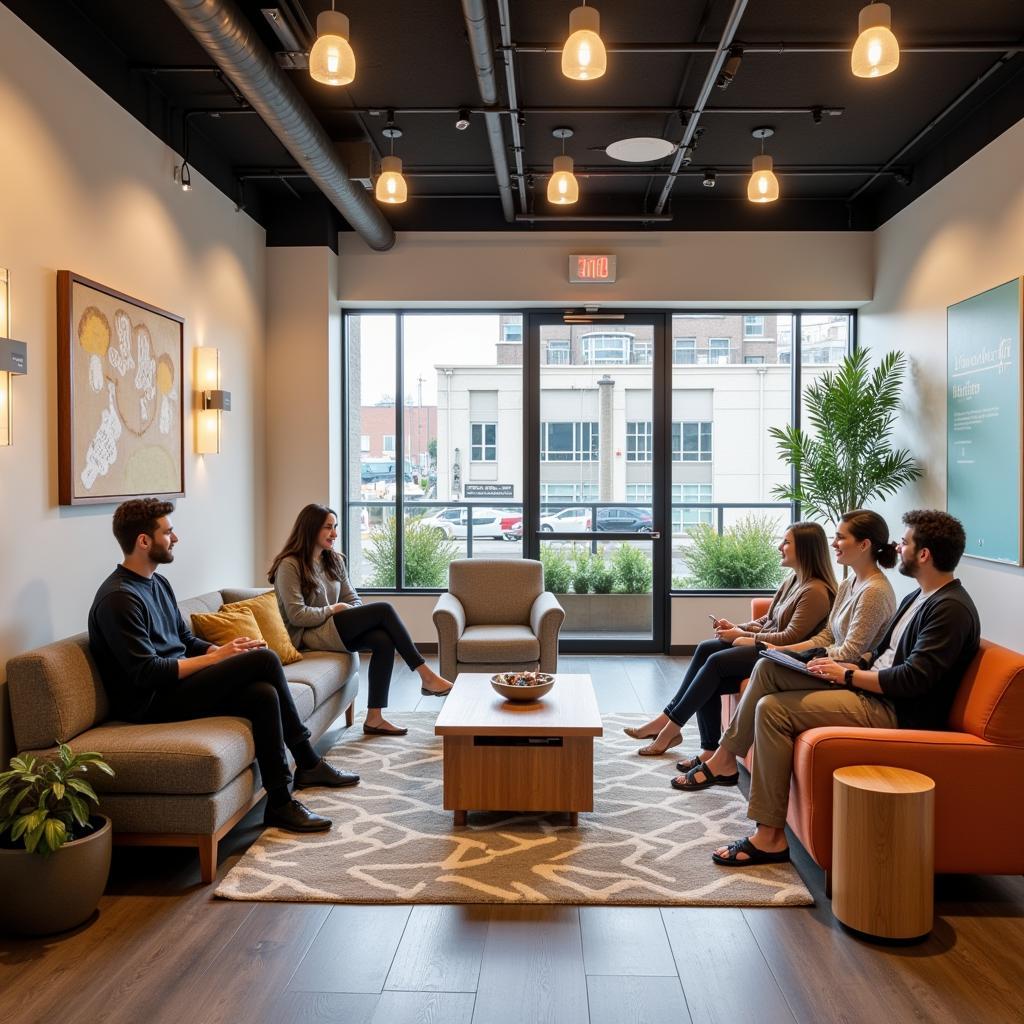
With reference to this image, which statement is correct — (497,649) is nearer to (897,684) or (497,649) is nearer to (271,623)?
(271,623)

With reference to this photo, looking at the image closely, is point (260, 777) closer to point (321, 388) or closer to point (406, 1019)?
point (406, 1019)

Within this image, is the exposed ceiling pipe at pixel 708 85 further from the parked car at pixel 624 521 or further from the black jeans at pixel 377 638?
the black jeans at pixel 377 638

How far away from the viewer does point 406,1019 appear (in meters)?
2.24

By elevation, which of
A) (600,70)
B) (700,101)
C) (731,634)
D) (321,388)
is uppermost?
(700,101)

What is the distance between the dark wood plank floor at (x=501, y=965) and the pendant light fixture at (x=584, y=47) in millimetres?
2879

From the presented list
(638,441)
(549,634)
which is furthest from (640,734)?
(638,441)

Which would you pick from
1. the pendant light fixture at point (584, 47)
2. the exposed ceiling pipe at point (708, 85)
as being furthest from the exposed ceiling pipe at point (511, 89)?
the exposed ceiling pipe at point (708, 85)

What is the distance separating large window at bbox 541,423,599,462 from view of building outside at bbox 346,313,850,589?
1 centimetres

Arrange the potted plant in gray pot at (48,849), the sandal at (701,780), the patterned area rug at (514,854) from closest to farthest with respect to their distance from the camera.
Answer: the potted plant in gray pot at (48,849) < the patterned area rug at (514,854) < the sandal at (701,780)

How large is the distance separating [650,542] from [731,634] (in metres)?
2.66

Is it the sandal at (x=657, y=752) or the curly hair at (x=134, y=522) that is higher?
the curly hair at (x=134, y=522)

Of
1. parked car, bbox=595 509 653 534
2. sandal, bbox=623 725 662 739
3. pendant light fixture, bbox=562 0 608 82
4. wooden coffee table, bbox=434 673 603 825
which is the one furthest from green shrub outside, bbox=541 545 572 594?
pendant light fixture, bbox=562 0 608 82

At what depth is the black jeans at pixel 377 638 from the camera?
4.74 m

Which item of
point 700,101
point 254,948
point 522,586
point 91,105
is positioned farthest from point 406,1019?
point 700,101
